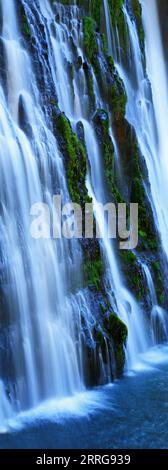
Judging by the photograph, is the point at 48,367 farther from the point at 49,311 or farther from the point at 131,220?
the point at 131,220

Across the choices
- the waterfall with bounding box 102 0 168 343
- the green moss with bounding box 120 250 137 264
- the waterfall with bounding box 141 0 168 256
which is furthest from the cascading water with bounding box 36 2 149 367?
the waterfall with bounding box 141 0 168 256

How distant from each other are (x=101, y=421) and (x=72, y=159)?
502cm

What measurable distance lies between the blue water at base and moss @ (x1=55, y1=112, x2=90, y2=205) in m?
3.56

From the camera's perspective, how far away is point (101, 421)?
8547 millimetres

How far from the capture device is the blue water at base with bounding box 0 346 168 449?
304 inches

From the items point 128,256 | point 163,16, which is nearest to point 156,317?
point 128,256

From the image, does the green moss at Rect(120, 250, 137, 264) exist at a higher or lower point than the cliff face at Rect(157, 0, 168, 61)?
lower

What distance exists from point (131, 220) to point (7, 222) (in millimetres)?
6448

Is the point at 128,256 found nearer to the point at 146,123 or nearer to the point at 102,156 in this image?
the point at 102,156

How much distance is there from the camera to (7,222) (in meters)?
9.23

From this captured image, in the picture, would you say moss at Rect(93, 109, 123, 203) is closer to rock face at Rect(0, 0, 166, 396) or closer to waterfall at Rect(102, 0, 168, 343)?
rock face at Rect(0, 0, 166, 396)

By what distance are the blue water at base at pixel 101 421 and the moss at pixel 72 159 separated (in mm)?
3564

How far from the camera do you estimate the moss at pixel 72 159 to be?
11406 millimetres
